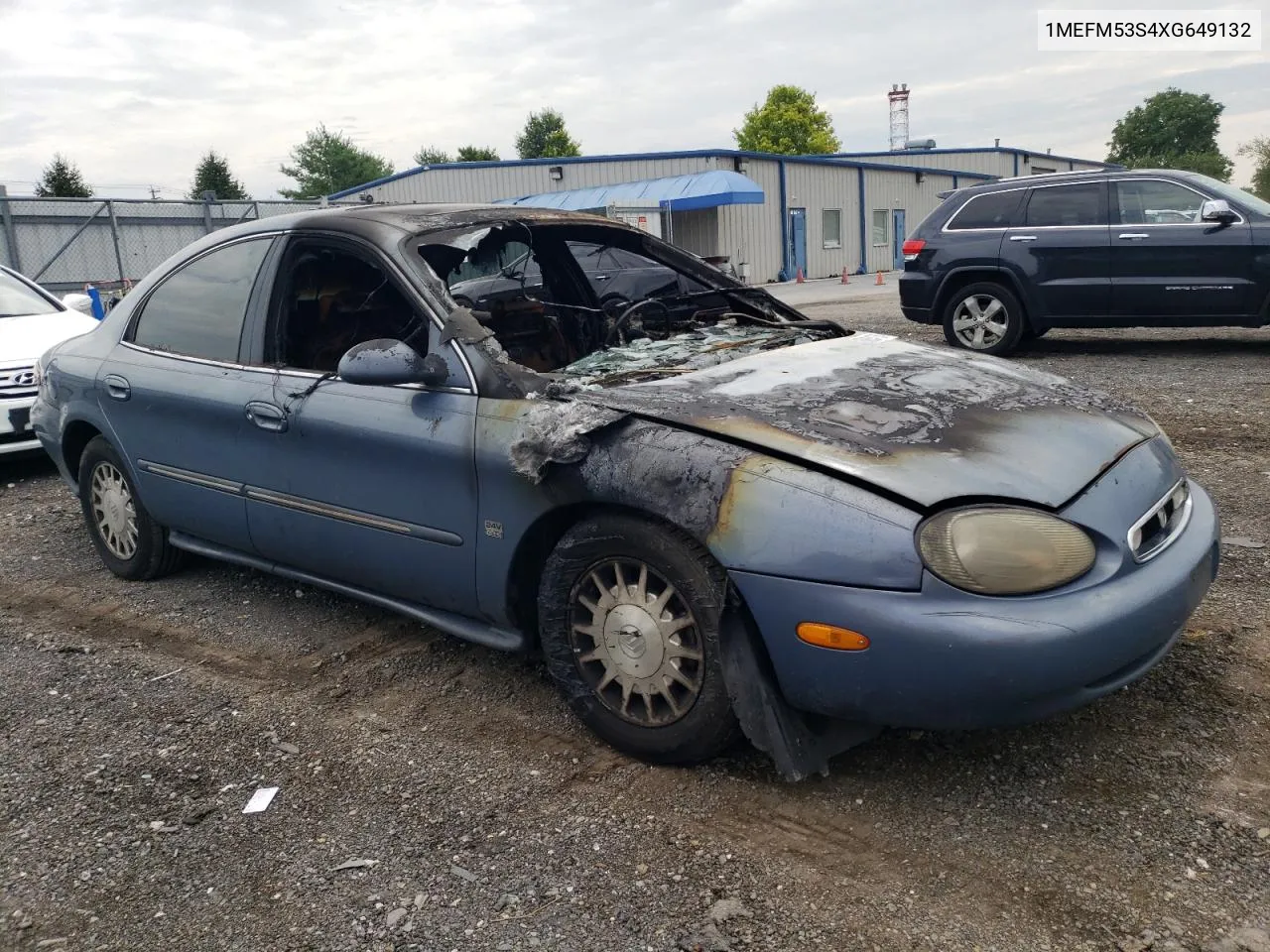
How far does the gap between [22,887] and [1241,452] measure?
599 centimetres

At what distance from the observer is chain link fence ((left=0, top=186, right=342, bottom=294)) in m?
16.3

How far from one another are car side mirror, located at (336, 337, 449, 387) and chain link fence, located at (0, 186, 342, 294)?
14785 millimetres

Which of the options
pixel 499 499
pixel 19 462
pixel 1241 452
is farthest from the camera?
pixel 19 462

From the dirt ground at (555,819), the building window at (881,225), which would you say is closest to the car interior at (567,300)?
the dirt ground at (555,819)

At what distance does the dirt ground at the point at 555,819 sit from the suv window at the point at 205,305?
122cm

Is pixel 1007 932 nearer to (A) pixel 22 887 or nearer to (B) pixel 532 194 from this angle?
(A) pixel 22 887

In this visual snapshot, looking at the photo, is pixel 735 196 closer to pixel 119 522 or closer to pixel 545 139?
pixel 119 522

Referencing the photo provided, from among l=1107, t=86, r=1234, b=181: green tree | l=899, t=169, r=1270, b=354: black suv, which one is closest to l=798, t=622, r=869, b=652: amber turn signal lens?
l=899, t=169, r=1270, b=354: black suv

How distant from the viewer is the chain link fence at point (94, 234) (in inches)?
643

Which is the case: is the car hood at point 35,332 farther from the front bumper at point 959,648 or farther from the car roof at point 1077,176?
the car roof at point 1077,176

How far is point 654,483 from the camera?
2.60 meters

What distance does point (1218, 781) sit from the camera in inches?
101

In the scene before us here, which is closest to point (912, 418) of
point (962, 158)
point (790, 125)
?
point (962, 158)

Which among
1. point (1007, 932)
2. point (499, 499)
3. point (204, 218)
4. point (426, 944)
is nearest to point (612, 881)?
point (426, 944)
